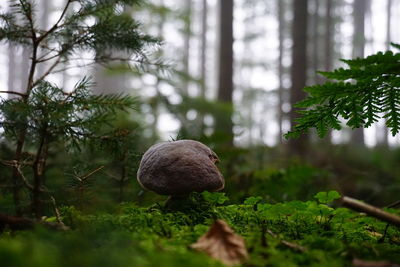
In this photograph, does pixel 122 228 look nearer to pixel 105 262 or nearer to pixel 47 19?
pixel 105 262

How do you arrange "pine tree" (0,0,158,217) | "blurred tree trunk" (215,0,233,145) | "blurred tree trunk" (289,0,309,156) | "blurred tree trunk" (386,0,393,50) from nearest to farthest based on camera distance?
"pine tree" (0,0,158,217) < "blurred tree trunk" (289,0,309,156) < "blurred tree trunk" (215,0,233,145) < "blurred tree trunk" (386,0,393,50)

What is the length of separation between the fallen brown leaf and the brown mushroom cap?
1.72 feet

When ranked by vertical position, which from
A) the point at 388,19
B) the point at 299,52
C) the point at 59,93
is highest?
the point at 388,19

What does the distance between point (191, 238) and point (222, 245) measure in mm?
259

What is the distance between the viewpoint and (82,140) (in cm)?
240

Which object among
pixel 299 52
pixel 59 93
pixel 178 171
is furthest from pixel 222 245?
pixel 299 52

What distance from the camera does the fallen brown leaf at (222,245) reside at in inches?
60.9

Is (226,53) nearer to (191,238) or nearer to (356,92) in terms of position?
(356,92)

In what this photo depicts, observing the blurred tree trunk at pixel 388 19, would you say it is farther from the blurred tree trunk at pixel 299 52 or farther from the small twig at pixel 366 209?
the small twig at pixel 366 209

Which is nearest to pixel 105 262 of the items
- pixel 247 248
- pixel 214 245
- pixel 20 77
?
pixel 214 245

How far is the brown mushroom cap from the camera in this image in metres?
2.25

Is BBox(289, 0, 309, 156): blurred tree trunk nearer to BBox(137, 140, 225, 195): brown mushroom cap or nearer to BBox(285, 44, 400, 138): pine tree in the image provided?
BBox(285, 44, 400, 138): pine tree

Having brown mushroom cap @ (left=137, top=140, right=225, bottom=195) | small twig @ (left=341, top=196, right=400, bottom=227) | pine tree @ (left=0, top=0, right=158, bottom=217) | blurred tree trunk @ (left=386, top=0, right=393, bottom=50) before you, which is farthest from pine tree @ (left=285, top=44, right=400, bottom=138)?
blurred tree trunk @ (left=386, top=0, right=393, bottom=50)

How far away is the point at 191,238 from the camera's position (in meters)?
1.84
